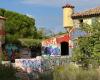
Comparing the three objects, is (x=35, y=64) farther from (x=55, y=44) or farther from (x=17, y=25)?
(x=17, y=25)

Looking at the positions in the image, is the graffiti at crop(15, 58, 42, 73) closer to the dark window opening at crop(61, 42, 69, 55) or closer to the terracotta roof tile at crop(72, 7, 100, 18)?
the terracotta roof tile at crop(72, 7, 100, 18)

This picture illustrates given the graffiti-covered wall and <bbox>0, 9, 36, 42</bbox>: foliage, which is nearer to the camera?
the graffiti-covered wall

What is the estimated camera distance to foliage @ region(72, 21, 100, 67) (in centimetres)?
4241

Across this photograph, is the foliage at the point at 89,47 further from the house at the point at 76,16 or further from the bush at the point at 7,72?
the bush at the point at 7,72

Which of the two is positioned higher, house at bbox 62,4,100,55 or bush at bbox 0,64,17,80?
house at bbox 62,4,100,55

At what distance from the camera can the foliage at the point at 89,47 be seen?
42.4 m

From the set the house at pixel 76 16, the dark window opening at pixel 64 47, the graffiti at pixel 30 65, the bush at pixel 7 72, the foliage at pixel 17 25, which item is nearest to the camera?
the bush at pixel 7 72

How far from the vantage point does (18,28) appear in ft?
211

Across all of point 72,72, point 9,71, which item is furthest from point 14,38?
point 9,71

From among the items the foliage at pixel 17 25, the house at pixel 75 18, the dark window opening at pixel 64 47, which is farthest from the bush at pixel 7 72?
the foliage at pixel 17 25

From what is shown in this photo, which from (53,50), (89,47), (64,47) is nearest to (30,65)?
(89,47)

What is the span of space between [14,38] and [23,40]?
50.6 inches

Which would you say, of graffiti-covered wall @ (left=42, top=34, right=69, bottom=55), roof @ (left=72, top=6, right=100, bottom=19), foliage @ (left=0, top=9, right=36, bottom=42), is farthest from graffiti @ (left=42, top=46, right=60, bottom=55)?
foliage @ (left=0, top=9, right=36, bottom=42)

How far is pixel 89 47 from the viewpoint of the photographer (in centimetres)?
4388
